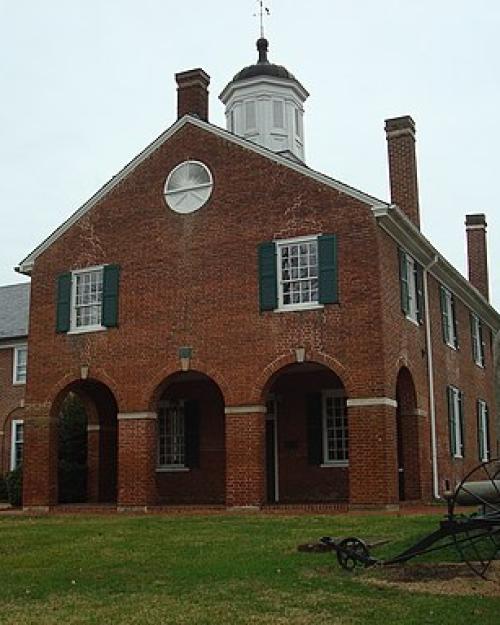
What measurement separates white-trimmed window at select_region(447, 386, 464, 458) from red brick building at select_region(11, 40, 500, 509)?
110 millimetres

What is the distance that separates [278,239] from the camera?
19.8 meters

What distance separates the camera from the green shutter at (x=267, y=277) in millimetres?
19609

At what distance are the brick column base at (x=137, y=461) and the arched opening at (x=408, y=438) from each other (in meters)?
5.73

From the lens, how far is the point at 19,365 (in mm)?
34562

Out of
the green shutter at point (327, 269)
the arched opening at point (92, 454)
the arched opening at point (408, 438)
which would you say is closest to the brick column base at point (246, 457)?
the green shutter at point (327, 269)

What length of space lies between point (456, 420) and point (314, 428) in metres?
5.05

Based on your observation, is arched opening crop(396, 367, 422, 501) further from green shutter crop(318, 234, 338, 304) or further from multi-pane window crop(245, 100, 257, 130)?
multi-pane window crop(245, 100, 257, 130)

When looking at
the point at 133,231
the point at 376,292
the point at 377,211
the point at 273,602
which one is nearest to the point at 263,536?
the point at 273,602

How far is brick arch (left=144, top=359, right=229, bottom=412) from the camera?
20109mm

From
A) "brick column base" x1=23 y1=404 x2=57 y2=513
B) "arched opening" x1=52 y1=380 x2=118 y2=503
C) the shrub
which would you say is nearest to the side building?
the shrub

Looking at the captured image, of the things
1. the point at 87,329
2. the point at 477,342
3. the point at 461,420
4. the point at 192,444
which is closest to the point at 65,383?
the point at 87,329

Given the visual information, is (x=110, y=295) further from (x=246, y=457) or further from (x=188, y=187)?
(x=246, y=457)

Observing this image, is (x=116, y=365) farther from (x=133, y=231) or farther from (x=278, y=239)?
(x=278, y=239)

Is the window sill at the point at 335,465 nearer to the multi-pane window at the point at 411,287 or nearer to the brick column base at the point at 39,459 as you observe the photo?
the multi-pane window at the point at 411,287
